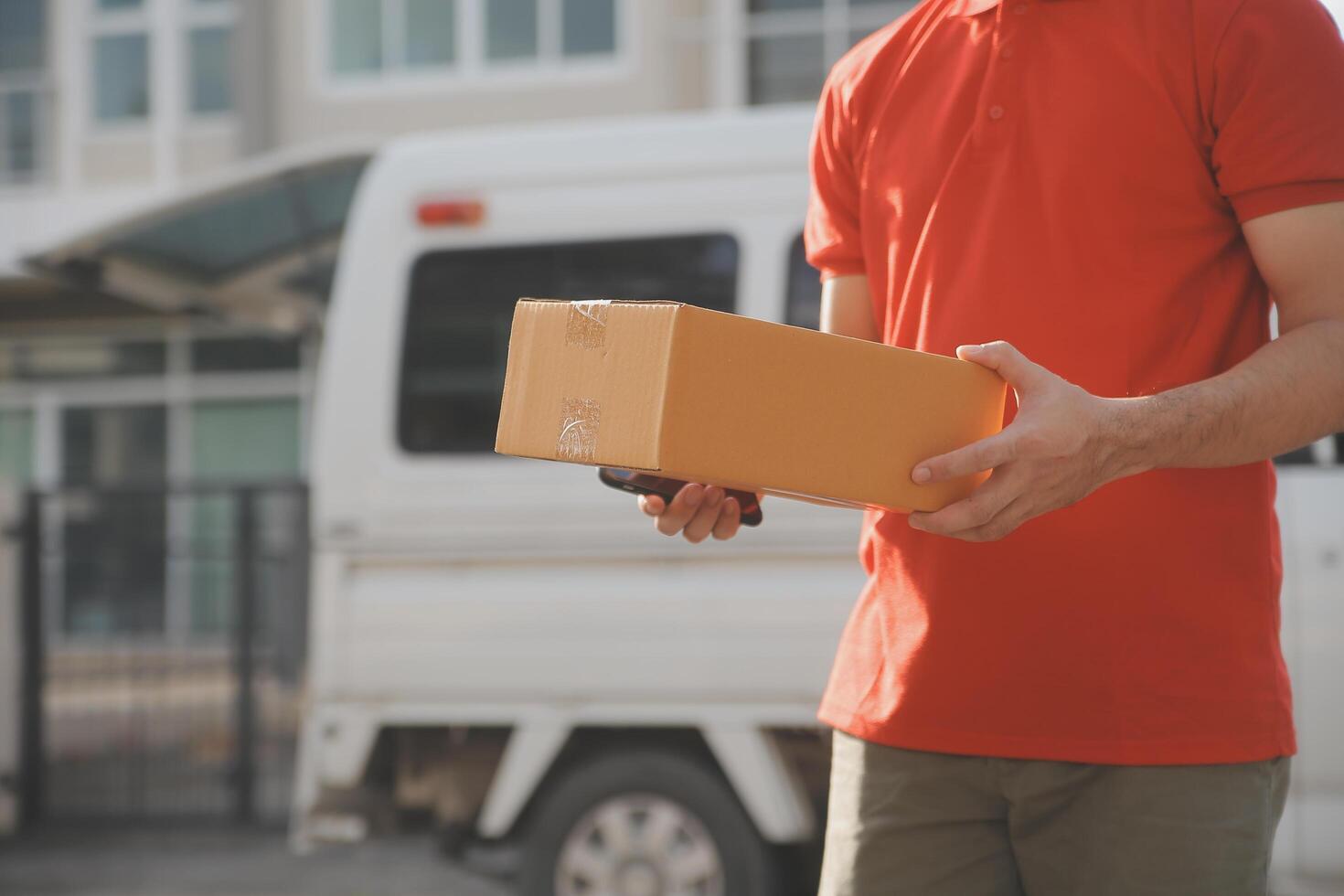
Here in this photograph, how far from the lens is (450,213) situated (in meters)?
3.83

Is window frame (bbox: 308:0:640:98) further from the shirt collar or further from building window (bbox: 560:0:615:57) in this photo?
the shirt collar

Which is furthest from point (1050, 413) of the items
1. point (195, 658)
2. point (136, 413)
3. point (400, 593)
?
point (136, 413)

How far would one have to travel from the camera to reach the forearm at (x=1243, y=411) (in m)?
1.22

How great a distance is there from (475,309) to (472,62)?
8504mm

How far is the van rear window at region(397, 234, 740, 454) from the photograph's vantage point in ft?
12.3

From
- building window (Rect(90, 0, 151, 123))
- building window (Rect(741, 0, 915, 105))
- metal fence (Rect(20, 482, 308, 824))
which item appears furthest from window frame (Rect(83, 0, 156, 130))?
metal fence (Rect(20, 482, 308, 824))

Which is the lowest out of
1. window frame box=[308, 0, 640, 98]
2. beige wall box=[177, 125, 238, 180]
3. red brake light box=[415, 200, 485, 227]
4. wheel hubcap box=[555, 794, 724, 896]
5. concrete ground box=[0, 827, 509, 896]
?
concrete ground box=[0, 827, 509, 896]

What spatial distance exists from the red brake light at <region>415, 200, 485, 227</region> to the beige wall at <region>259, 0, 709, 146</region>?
7.88 meters

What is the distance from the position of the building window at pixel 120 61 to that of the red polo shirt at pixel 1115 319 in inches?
512

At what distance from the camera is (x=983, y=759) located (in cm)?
138

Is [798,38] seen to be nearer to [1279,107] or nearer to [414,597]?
[414,597]

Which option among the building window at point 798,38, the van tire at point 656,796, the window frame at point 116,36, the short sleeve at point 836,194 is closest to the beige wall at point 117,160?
the window frame at point 116,36

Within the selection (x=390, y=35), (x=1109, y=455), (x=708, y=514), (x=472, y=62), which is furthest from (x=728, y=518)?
(x=390, y=35)

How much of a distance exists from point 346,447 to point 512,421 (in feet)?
8.63
